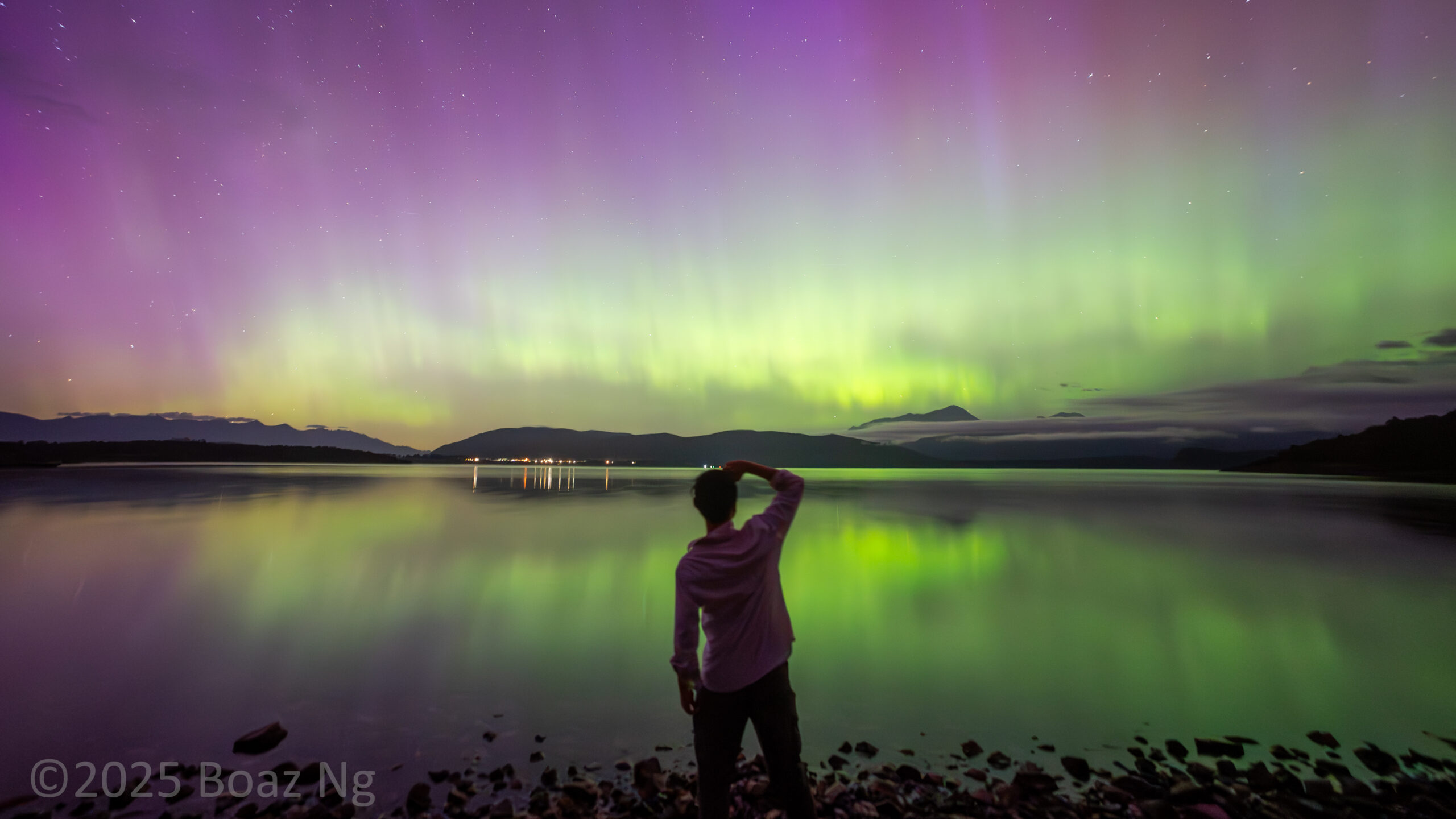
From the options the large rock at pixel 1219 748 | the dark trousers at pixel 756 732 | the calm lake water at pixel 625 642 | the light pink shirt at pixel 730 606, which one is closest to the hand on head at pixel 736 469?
the light pink shirt at pixel 730 606

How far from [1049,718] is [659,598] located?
Answer: 737 cm

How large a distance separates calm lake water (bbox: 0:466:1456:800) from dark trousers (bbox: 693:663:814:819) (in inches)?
113

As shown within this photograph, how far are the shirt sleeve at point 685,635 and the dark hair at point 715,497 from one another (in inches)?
12.6

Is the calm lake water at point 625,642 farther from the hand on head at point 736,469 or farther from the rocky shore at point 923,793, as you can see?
the hand on head at point 736,469

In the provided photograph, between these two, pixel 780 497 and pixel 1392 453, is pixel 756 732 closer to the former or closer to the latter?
pixel 780 497

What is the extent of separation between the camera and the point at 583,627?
958 centimetres

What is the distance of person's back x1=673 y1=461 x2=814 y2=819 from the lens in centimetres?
265

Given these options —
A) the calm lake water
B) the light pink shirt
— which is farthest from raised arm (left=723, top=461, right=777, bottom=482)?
the calm lake water

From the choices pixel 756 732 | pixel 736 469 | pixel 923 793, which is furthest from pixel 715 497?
pixel 923 793

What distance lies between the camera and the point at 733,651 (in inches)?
105

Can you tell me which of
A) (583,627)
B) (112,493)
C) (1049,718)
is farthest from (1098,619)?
(112,493)

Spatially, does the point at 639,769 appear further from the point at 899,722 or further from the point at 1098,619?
the point at 1098,619

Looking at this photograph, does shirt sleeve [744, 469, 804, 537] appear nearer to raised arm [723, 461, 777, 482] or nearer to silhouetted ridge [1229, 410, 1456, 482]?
raised arm [723, 461, 777, 482]

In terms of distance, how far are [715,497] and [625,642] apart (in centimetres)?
704
